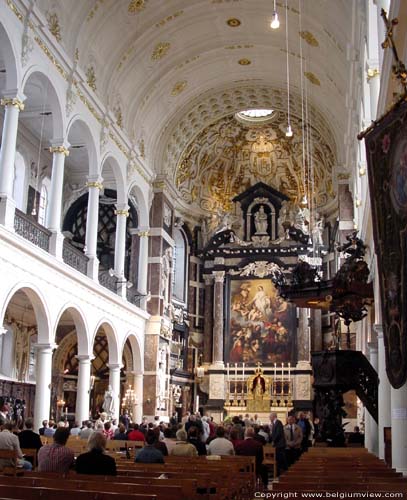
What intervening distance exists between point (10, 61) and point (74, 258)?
6.19m

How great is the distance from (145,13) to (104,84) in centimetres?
267

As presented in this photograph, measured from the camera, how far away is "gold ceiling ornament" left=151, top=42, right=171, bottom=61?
936 inches

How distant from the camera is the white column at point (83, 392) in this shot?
20062mm

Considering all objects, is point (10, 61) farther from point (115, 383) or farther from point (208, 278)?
point (208, 278)

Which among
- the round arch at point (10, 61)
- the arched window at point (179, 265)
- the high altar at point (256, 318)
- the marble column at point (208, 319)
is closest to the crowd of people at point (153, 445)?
the round arch at point (10, 61)

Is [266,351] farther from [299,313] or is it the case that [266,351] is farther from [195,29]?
[195,29]

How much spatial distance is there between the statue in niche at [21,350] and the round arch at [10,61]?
9.91 m

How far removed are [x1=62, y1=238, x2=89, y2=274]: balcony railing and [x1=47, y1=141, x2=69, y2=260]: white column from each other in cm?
81

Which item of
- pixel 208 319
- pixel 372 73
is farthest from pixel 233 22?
pixel 208 319

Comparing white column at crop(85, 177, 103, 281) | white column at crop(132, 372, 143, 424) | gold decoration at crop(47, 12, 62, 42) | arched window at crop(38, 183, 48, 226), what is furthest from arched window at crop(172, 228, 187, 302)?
gold decoration at crop(47, 12, 62, 42)

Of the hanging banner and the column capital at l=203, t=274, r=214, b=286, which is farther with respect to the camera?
the column capital at l=203, t=274, r=214, b=286

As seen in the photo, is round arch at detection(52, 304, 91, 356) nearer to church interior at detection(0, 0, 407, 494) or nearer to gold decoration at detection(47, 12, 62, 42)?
church interior at detection(0, 0, 407, 494)

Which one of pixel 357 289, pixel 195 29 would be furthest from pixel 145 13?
pixel 357 289

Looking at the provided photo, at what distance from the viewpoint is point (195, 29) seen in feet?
77.5
